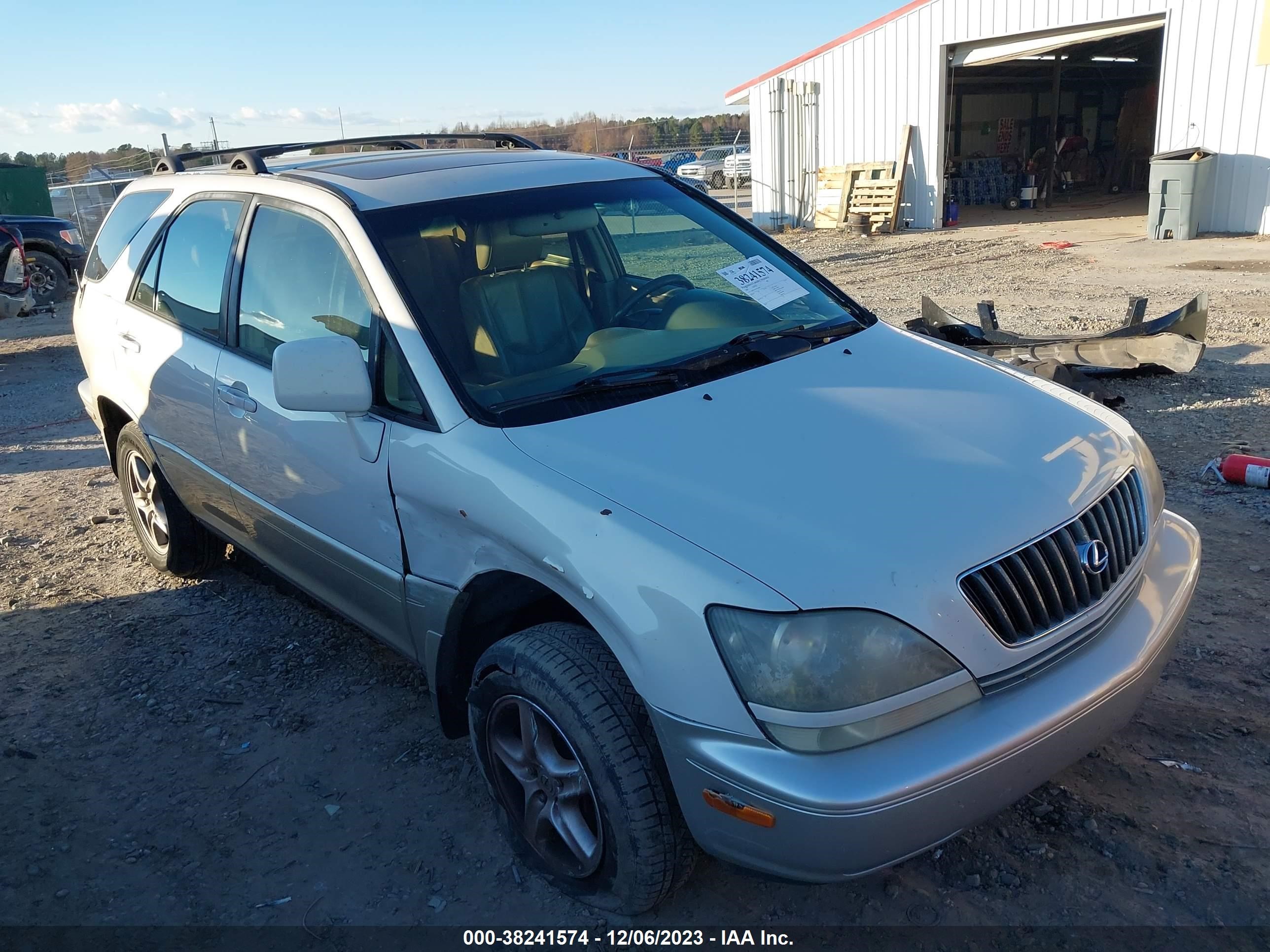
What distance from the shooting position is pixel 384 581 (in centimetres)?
297

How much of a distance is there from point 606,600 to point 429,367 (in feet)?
3.10

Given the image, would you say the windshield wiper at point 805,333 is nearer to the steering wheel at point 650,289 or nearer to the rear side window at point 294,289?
the steering wheel at point 650,289

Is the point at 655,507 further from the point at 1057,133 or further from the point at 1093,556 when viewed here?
the point at 1057,133

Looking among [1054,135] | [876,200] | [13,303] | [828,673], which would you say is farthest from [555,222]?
[1054,135]

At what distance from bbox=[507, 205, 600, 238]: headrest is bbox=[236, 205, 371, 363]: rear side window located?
0.58 m

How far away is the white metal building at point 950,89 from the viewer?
14.5 m

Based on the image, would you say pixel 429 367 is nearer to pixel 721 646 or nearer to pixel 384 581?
pixel 384 581

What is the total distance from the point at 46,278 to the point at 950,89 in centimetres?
1678

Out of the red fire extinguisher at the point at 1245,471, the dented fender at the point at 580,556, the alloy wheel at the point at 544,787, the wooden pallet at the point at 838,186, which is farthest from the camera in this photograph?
the wooden pallet at the point at 838,186

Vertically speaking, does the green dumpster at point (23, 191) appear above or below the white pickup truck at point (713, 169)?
above

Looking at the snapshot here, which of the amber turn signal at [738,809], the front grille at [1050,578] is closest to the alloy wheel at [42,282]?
the amber turn signal at [738,809]

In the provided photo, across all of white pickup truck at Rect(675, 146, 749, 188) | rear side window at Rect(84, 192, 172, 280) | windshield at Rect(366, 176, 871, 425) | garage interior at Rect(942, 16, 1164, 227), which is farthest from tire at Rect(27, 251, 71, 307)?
white pickup truck at Rect(675, 146, 749, 188)

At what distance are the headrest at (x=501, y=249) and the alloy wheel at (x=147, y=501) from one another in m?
2.36

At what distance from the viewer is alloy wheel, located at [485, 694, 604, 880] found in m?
2.49
